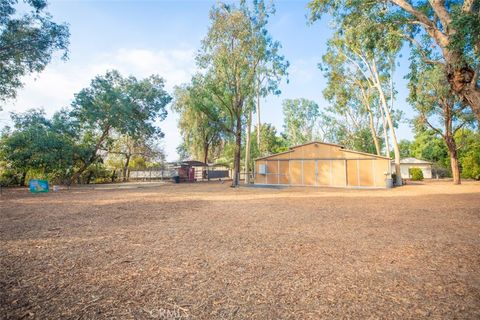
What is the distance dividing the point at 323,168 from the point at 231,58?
12390 mm

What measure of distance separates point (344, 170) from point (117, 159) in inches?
1102

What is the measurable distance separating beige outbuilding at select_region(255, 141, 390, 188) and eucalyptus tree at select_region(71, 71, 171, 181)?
1248cm

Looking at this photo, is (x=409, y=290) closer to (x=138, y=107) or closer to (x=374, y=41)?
(x=374, y=41)

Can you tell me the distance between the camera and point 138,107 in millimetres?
23781

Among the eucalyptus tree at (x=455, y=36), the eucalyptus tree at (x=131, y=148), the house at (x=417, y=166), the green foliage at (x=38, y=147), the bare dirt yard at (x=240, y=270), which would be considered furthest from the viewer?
the house at (x=417, y=166)

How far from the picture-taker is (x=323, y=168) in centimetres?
2098

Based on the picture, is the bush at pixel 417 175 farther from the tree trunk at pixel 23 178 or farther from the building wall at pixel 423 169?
the tree trunk at pixel 23 178

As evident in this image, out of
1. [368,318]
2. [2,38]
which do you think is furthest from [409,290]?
[2,38]

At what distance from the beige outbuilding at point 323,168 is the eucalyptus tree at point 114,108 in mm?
12476

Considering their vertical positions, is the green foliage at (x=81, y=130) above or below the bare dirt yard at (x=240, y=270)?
above

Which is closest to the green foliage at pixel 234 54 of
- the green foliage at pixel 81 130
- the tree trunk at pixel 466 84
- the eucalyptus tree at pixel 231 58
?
the eucalyptus tree at pixel 231 58

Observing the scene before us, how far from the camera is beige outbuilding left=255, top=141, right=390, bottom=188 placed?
1945 centimetres

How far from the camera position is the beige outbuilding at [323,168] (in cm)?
1945

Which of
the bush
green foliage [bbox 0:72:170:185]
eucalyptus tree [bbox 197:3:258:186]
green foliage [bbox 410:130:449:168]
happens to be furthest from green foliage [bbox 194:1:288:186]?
green foliage [bbox 410:130:449:168]
